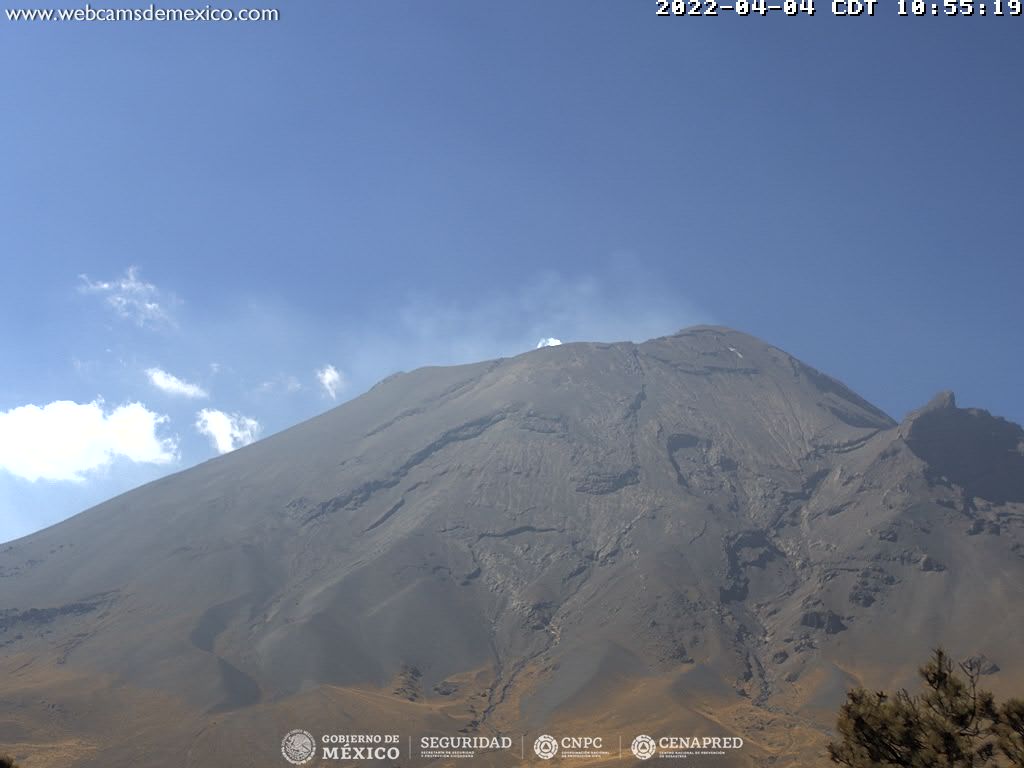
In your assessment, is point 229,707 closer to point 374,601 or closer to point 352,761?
point 352,761

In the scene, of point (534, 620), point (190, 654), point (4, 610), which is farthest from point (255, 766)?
point (4, 610)

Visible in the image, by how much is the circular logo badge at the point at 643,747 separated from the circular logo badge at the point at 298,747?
140 feet

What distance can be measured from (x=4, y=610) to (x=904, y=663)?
165719mm

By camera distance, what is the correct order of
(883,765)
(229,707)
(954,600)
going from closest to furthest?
1. (883,765)
2. (229,707)
3. (954,600)

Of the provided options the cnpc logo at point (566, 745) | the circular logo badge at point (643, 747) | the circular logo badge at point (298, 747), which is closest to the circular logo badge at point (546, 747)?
the cnpc logo at point (566, 745)

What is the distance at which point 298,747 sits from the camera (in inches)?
4756

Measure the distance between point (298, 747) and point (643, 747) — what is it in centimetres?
4584

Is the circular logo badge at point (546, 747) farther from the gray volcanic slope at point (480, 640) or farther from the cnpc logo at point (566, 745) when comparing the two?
the gray volcanic slope at point (480, 640)

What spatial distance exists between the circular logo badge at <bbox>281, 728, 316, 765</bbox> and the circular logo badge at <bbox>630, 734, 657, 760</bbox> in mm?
42617

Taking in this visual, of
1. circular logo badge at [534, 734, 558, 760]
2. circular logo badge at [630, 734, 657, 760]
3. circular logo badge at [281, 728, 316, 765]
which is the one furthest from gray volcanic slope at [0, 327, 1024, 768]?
circular logo badge at [630, 734, 657, 760]

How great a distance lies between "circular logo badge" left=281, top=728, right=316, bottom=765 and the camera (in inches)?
4680

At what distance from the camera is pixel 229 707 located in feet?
449

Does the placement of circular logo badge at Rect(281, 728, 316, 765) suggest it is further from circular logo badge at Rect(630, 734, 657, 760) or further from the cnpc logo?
circular logo badge at Rect(630, 734, 657, 760)

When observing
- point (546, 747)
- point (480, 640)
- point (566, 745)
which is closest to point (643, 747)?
point (566, 745)
